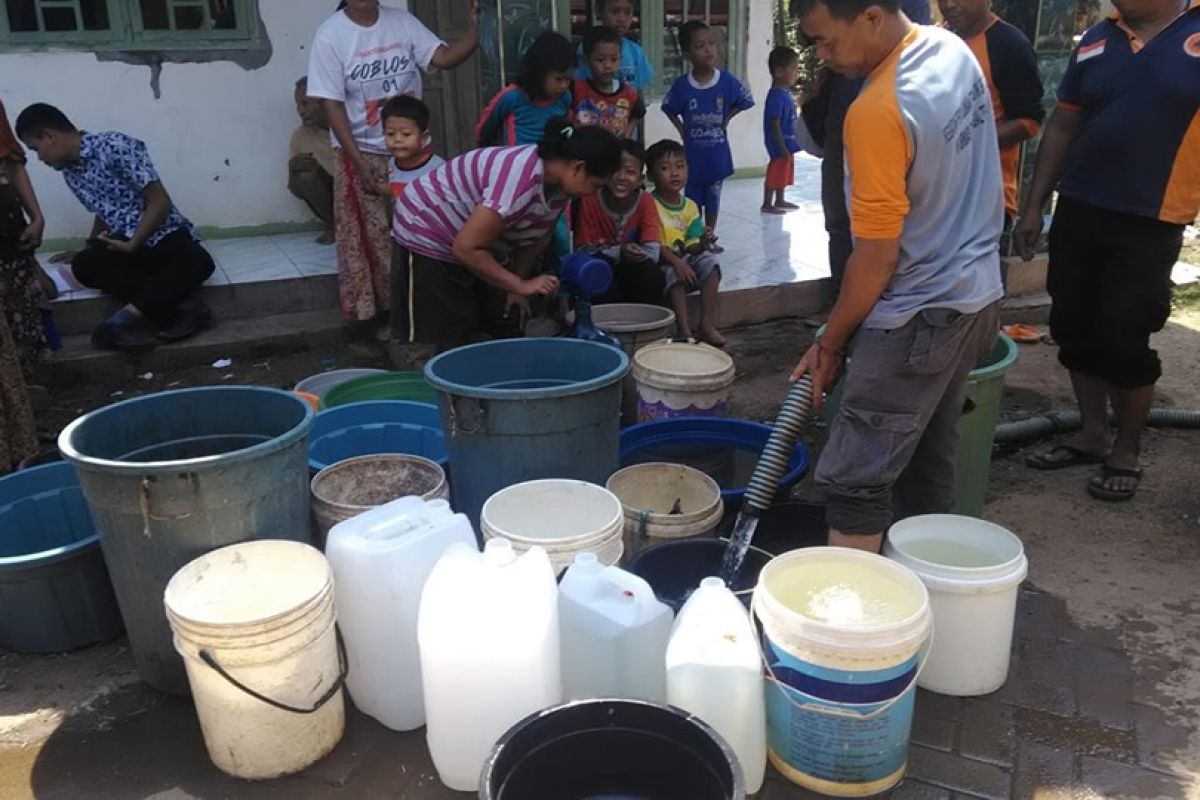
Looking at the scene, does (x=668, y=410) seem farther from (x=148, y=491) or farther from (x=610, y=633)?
(x=148, y=491)

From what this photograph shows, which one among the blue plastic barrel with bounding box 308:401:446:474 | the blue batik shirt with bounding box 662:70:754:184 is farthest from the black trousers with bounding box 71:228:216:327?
the blue batik shirt with bounding box 662:70:754:184

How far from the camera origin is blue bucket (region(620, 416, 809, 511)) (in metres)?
3.78

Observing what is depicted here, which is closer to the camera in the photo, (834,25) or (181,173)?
(834,25)

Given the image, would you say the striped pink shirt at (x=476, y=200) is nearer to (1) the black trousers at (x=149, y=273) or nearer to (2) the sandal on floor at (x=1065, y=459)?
(1) the black trousers at (x=149, y=273)

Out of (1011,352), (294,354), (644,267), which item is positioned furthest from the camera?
(294,354)

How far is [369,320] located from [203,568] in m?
3.19

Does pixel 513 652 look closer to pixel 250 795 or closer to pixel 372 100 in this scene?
pixel 250 795

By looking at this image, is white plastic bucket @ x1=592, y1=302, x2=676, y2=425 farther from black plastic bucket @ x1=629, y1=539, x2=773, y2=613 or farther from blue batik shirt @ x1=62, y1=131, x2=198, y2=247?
blue batik shirt @ x1=62, y1=131, x2=198, y2=247

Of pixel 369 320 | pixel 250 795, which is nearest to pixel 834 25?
pixel 250 795

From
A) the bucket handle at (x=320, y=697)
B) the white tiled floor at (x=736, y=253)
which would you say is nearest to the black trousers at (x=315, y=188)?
the white tiled floor at (x=736, y=253)

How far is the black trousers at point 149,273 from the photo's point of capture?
5.29m

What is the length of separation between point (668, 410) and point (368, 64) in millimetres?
2462

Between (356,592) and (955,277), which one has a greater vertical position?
(955,277)

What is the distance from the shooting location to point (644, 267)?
503cm
